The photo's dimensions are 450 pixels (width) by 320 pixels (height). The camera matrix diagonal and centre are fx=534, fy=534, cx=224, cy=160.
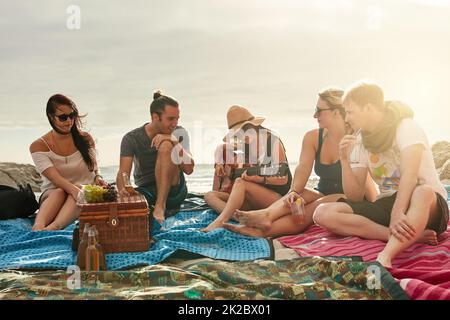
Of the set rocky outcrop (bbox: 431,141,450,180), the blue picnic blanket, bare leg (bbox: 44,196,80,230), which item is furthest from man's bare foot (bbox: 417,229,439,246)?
rocky outcrop (bbox: 431,141,450,180)

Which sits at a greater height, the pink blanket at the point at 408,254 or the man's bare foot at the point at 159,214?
the man's bare foot at the point at 159,214

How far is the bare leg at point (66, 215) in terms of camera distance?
145 inches

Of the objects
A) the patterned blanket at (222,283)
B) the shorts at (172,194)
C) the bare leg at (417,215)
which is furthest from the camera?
the shorts at (172,194)

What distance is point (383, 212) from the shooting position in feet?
10.1

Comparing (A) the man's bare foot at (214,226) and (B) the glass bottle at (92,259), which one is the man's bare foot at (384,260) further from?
(B) the glass bottle at (92,259)

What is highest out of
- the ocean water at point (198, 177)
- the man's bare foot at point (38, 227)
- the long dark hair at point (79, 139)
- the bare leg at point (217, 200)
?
the long dark hair at point (79, 139)

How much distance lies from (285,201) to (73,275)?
147 centimetres

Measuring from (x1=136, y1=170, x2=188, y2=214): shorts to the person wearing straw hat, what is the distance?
9.7 inches

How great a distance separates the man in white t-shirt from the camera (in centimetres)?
280

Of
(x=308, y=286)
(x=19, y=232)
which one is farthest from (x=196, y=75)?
(x=308, y=286)

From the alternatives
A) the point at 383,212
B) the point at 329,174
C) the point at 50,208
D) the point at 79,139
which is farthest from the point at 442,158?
the point at 50,208

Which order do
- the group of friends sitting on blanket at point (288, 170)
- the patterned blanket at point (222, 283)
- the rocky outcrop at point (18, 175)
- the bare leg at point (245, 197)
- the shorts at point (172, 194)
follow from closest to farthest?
the patterned blanket at point (222, 283)
the group of friends sitting on blanket at point (288, 170)
the bare leg at point (245, 197)
the shorts at point (172, 194)
the rocky outcrop at point (18, 175)

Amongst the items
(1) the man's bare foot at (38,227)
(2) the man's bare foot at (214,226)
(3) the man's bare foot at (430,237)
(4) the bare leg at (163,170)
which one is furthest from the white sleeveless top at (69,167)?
(3) the man's bare foot at (430,237)

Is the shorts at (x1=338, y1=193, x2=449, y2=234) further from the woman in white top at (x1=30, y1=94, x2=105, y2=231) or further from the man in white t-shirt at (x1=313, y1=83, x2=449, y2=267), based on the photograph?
the woman in white top at (x1=30, y1=94, x2=105, y2=231)
